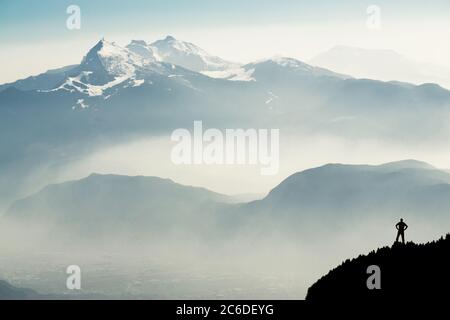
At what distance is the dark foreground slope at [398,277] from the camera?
52156 millimetres

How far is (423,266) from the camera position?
2206 inches

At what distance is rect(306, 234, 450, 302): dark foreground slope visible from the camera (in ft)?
171

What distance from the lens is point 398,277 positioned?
5591 cm
